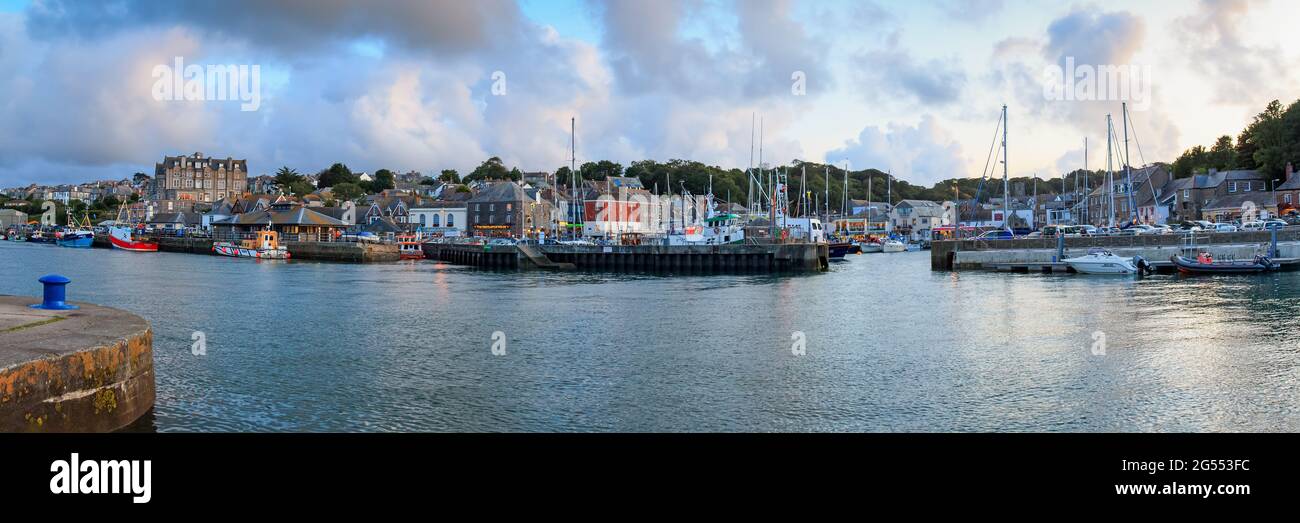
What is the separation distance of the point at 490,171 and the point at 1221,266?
14814cm

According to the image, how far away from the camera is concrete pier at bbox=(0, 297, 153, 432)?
10062 millimetres

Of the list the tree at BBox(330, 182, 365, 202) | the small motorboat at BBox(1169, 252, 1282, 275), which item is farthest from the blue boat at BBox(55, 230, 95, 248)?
the small motorboat at BBox(1169, 252, 1282, 275)

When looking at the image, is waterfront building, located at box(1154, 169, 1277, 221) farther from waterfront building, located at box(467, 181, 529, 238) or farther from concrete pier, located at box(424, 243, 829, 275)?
waterfront building, located at box(467, 181, 529, 238)

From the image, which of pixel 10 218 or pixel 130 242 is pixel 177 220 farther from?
pixel 10 218

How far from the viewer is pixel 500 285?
162 feet

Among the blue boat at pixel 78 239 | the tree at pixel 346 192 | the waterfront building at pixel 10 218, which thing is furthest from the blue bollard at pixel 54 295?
the waterfront building at pixel 10 218

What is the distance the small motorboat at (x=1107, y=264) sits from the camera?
51.5 m

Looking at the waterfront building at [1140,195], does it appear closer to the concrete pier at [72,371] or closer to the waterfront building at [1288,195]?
the waterfront building at [1288,195]

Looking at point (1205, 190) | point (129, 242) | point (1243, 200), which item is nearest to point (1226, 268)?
point (1243, 200)

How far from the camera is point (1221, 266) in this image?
48.7 m
